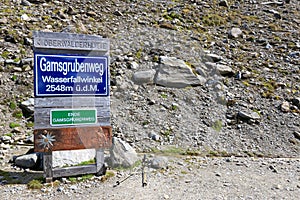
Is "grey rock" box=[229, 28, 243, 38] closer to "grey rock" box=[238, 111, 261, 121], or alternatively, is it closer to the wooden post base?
"grey rock" box=[238, 111, 261, 121]

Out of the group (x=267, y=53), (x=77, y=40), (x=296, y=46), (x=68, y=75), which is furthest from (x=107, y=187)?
(x=296, y=46)

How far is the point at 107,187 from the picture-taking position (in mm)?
6168

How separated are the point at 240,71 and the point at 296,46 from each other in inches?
181

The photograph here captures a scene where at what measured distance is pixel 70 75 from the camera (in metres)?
6.41

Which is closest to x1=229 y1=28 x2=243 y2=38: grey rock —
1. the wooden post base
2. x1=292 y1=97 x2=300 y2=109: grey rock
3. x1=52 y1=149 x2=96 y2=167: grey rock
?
x1=292 y1=97 x2=300 y2=109: grey rock

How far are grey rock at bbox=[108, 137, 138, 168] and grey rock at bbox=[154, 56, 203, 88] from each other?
14.8 ft

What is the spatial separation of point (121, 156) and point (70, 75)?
2213 mm

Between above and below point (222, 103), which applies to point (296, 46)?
above

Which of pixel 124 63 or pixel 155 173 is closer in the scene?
pixel 155 173

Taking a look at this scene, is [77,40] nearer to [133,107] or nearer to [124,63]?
[133,107]

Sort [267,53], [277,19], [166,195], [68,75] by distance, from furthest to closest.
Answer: [277,19] < [267,53] < [68,75] < [166,195]

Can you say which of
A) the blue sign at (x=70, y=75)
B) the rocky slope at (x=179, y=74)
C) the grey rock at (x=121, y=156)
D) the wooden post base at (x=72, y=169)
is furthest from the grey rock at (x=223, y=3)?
the wooden post base at (x=72, y=169)

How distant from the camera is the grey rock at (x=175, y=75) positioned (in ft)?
37.7

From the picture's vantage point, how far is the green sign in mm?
6316
